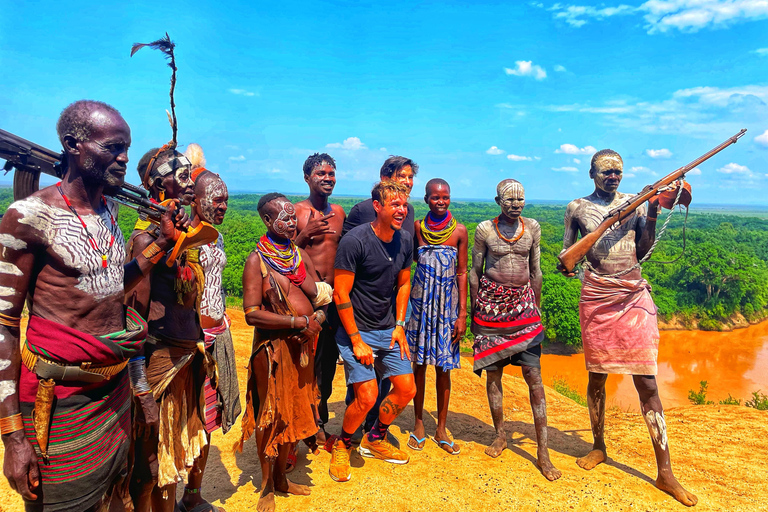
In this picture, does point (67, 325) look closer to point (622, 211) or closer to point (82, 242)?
point (82, 242)

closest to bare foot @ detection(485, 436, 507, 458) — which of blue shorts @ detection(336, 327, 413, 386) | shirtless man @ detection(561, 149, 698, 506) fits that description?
shirtless man @ detection(561, 149, 698, 506)

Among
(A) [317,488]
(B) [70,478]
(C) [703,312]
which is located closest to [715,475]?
(A) [317,488]

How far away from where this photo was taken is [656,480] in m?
4.03

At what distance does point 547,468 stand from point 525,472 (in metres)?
0.20

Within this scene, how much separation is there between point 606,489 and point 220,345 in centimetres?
343

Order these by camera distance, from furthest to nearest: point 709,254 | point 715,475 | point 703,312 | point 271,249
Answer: point 709,254 < point 703,312 < point 715,475 < point 271,249

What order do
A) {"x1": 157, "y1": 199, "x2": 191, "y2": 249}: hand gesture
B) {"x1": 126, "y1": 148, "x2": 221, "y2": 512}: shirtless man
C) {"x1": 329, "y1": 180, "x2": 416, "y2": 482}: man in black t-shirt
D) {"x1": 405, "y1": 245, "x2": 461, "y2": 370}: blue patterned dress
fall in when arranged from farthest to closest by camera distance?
{"x1": 405, "y1": 245, "x2": 461, "y2": 370}: blue patterned dress → {"x1": 329, "y1": 180, "x2": 416, "y2": 482}: man in black t-shirt → {"x1": 126, "y1": 148, "x2": 221, "y2": 512}: shirtless man → {"x1": 157, "y1": 199, "x2": 191, "y2": 249}: hand gesture

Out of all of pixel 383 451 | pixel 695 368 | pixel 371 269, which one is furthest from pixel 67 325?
pixel 695 368

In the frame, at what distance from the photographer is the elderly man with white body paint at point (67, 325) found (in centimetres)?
185

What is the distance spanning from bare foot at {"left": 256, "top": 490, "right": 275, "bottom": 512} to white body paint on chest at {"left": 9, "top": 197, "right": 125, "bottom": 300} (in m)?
2.12

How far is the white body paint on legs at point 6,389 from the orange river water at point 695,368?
36.8 feet

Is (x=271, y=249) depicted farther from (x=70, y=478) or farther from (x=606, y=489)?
(x=606, y=489)

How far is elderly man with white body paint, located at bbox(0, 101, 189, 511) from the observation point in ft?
6.07

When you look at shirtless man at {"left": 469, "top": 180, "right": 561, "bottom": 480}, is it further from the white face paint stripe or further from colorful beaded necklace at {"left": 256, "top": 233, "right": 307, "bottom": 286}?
the white face paint stripe
